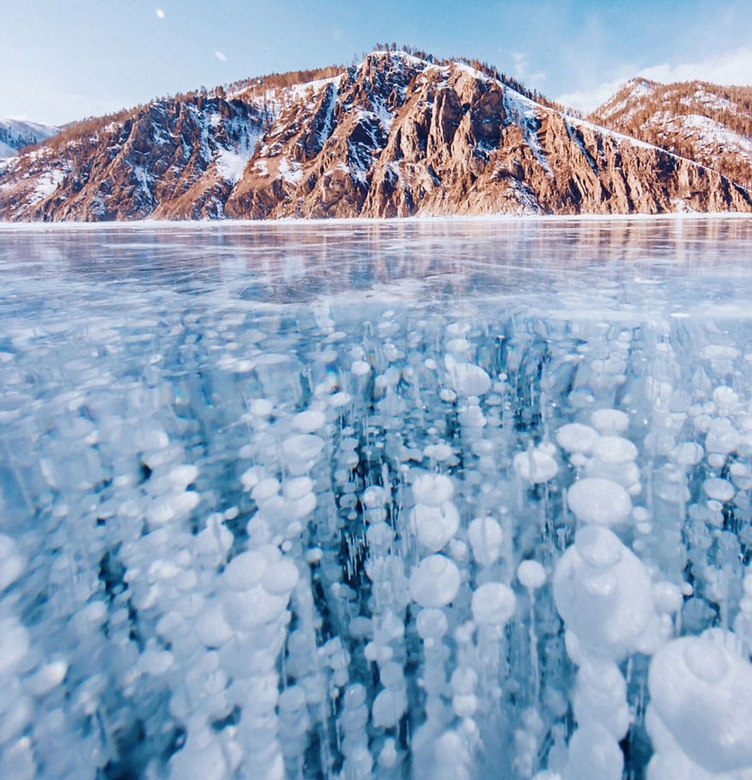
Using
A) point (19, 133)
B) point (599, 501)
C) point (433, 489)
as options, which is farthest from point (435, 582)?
point (19, 133)

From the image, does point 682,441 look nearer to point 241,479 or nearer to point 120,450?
point 241,479

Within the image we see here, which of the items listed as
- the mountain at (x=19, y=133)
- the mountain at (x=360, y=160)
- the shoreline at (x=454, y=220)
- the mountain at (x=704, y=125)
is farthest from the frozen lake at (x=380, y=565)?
the mountain at (x=19, y=133)

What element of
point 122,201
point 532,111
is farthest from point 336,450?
point 122,201

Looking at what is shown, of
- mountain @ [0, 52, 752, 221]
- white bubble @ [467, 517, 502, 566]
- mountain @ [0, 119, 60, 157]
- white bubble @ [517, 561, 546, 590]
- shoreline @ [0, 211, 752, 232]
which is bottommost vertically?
white bubble @ [517, 561, 546, 590]

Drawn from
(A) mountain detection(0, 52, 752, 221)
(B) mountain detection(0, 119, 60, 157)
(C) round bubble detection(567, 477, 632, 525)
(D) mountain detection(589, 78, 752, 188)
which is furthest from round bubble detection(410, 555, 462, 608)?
(B) mountain detection(0, 119, 60, 157)

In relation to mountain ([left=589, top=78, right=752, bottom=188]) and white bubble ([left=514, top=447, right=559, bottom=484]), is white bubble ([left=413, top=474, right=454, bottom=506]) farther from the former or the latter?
mountain ([left=589, top=78, right=752, bottom=188])

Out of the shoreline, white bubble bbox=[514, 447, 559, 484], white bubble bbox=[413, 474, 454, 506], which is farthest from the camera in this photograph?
the shoreline
